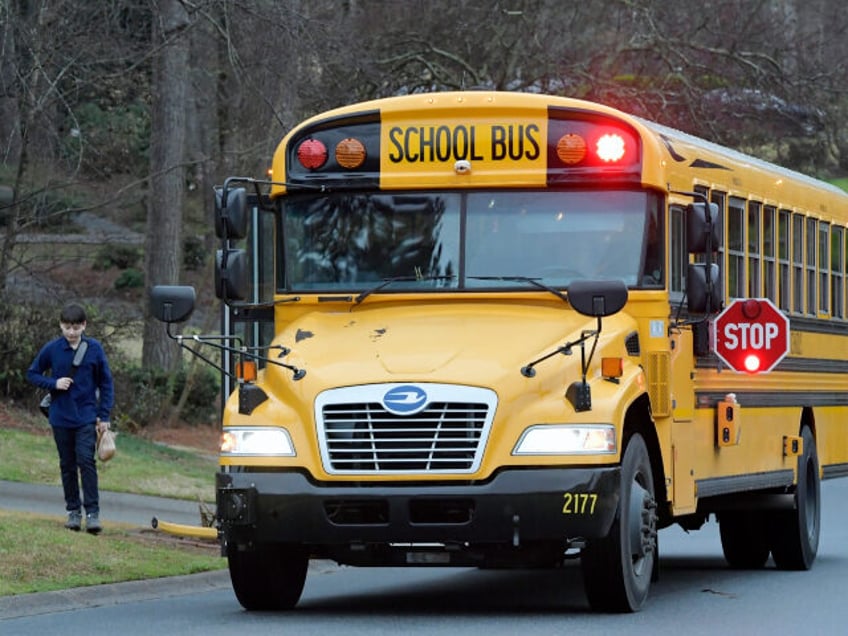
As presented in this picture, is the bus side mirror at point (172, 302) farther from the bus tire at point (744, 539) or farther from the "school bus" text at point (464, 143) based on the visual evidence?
the bus tire at point (744, 539)

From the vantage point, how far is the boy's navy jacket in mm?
15766

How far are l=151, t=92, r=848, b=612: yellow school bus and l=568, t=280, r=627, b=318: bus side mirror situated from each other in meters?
0.01

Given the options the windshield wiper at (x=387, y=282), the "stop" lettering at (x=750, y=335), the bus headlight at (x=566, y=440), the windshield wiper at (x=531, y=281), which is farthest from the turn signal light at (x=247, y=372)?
the "stop" lettering at (x=750, y=335)

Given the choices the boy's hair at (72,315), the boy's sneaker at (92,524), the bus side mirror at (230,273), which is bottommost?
the boy's sneaker at (92,524)

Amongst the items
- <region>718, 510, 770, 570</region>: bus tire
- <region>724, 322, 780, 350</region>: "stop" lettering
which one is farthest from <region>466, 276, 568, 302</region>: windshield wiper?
<region>718, 510, 770, 570</region>: bus tire

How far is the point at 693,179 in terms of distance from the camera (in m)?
13.3

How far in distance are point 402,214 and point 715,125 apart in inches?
853

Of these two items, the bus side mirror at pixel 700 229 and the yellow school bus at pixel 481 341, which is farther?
the bus side mirror at pixel 700 229

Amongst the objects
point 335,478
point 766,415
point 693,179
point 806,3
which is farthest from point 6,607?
point 806,3

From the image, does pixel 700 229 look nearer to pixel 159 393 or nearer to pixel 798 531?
pixel 798 531

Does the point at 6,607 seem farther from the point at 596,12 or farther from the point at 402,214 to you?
the point at 596,12

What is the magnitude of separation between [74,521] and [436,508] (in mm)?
5291

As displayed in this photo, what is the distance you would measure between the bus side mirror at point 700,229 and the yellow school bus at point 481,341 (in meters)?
0.01

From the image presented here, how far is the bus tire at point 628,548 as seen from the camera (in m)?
11.2
